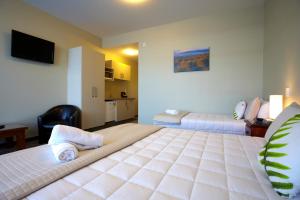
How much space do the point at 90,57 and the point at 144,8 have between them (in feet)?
6.21

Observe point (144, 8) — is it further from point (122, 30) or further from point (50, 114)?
point (50, 114)

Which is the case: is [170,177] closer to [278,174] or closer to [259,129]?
[278,174]

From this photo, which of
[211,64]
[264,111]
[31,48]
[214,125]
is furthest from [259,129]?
[31,48]

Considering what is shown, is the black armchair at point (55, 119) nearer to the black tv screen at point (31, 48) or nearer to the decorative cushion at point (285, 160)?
the black tv screen at point (31, 48)

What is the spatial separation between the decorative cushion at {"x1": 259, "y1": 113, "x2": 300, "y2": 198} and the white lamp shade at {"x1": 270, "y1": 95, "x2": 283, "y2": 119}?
4.45 ft

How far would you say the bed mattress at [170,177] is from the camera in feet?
2.17

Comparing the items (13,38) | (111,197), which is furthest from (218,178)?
(13,38)

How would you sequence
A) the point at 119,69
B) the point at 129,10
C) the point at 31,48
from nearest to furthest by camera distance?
1. the point at 31,48
2. the point at 129,10
3. the point at 119,69

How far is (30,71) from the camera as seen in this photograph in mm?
3170

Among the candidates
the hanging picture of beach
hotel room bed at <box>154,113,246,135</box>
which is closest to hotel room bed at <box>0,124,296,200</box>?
hotel room bed at <box>154,113,246,135</box>

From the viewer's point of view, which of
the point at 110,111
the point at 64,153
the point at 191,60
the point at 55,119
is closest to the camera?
the point at 64,153

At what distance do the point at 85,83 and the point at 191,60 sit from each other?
282 cm

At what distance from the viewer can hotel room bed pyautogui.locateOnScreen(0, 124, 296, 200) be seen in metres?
0.66

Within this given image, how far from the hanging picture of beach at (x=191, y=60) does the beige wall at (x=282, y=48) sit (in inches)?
46.0
